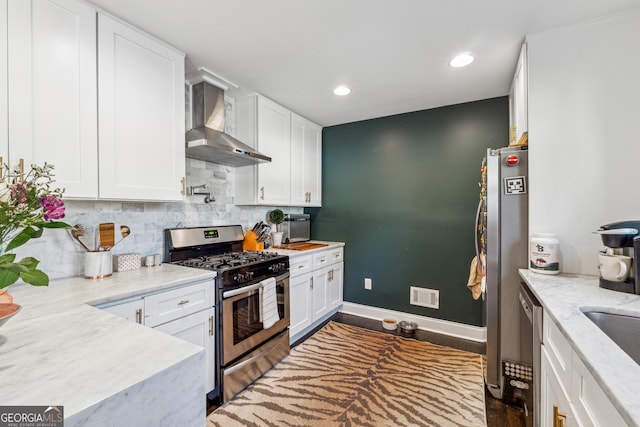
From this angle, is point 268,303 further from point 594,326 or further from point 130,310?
point 594,326

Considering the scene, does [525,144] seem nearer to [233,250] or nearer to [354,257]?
[354,257]

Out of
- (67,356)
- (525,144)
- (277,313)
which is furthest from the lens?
(277,313)

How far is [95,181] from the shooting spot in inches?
62.4

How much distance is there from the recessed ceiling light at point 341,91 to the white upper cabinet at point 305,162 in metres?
0.68

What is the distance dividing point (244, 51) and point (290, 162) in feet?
4.29

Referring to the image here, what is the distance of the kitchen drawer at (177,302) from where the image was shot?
1547mm

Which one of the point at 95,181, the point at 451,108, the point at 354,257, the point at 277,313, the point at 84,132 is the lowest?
the point at 277,313

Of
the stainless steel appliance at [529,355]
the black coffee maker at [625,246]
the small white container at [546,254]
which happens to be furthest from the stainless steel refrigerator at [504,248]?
the black coffee maker at [625,246]

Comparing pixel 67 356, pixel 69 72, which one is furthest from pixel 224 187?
pixel 67 356

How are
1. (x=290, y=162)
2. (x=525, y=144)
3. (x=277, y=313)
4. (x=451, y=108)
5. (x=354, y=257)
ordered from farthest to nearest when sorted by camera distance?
(x=354, y=257) → (x=290, y=162) → (x=451, y=108) → (x=277, y=313) → (x=525, y=144)

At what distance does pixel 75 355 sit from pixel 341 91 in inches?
101

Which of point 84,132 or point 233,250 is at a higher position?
point 84,132

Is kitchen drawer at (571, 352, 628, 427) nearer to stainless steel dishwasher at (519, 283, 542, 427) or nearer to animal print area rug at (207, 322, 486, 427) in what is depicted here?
stainless steel dishwasher at (519, 283, 542, 427)

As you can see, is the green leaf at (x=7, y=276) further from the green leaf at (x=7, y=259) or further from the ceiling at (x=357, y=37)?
the ceiling at (x=357, y=37)
